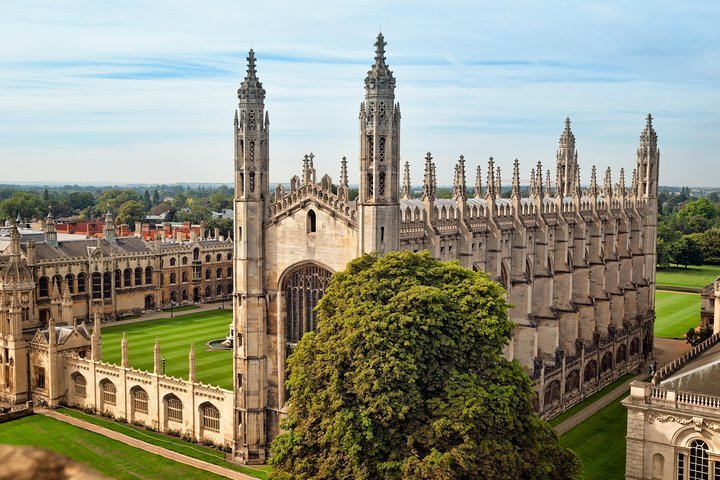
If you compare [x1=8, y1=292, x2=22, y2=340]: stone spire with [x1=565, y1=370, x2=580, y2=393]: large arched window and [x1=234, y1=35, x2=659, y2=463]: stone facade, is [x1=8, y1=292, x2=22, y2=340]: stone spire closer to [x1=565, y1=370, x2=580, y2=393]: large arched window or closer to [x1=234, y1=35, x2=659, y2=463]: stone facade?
[x1=234, y1=35, x2=659, y2=463]: stone facade

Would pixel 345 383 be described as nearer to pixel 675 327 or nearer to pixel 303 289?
pixel 303 289

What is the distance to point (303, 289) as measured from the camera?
37.2 metres

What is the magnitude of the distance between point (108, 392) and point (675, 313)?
57.6 meters

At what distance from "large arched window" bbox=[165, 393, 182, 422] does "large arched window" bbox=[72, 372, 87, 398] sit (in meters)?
7.67

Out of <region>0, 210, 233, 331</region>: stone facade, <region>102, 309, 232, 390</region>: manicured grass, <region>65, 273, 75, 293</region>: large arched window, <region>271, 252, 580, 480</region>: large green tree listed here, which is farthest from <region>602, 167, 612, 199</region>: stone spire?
<region>65, 273, 75, 293</region>: large arched window

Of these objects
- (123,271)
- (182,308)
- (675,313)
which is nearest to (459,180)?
(675,313)

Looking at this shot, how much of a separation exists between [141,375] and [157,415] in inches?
95.5

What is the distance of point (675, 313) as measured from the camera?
76.8 m

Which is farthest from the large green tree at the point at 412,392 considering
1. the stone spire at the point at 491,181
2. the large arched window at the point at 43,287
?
the large arched window at the point at 43,287

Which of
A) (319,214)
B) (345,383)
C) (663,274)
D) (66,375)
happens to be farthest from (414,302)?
(663,274)

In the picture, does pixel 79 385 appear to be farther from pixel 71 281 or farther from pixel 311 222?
pixel 71 281

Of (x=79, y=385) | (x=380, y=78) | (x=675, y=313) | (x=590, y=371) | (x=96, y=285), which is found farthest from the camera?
(x=96, y=285)

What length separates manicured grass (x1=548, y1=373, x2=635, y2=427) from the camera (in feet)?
144

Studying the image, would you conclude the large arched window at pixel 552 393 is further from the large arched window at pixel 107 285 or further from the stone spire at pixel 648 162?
the large arched window at pixel 107 285
